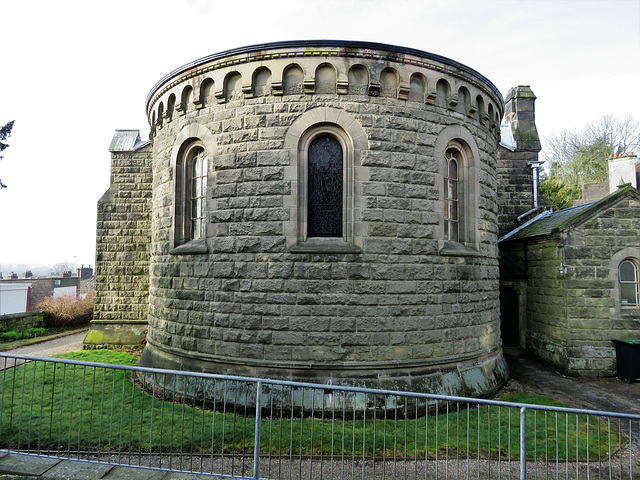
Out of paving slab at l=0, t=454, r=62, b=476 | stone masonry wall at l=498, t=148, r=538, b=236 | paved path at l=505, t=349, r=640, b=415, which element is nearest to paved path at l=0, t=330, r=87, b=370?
paving slab at l=0, t=454, r=62, b=476

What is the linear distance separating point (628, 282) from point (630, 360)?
2.00 m

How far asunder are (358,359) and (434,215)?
3042 mm

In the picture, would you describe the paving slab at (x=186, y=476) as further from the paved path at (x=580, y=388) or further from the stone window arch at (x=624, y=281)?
the stone window arch at (x=624, y=281)

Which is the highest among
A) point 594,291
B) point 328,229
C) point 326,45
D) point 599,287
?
point 326,45

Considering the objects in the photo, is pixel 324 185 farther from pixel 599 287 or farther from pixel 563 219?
pixel 599 287

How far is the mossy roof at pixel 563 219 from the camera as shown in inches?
392

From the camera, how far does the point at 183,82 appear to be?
816 centimetres

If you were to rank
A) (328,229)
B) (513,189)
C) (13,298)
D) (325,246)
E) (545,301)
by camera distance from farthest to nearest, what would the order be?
(13,298), (513,189), (545,301), (328,229), (325,246)

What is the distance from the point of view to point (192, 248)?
24.7 ft

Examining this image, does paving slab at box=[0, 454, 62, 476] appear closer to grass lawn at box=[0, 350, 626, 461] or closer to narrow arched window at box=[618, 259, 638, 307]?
grass lawn at box=[0, 350, 626, 461]

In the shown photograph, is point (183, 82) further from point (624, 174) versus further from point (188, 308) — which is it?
point (624, 174)

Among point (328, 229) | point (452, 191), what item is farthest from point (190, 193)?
point (452, 191)

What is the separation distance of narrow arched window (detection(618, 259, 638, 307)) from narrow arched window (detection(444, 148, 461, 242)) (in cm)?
525

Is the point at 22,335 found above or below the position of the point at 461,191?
below
